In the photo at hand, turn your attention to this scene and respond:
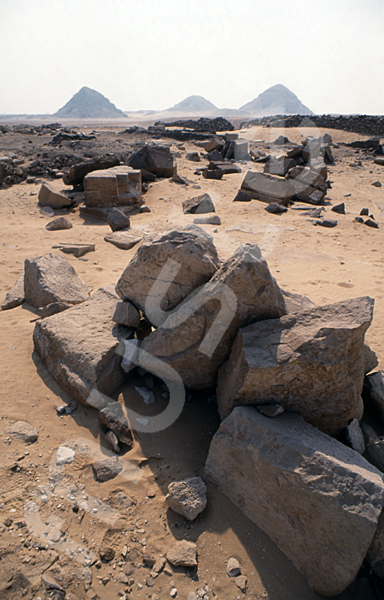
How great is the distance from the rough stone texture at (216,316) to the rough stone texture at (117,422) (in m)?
0.55

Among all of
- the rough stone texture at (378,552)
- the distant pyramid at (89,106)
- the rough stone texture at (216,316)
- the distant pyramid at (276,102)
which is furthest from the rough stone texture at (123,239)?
the distant pyramid at (276,102)

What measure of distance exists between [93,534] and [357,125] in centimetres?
3004

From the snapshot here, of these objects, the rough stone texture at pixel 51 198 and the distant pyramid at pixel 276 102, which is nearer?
the rough stone texture at pixel 51 198

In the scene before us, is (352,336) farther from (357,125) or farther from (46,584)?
(357,125)

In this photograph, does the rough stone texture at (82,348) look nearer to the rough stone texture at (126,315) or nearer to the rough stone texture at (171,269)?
the rough stone texture at (126,315)

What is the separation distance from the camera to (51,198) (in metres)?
8.77

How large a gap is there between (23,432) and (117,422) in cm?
71

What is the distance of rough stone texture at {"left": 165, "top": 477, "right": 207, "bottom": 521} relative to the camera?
219cm

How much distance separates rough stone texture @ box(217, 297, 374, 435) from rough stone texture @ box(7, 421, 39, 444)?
4.85ft

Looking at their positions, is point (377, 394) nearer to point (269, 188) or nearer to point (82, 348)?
point (82, 348)

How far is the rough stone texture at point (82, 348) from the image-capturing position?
2.97m

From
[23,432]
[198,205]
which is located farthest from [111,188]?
[23,432]

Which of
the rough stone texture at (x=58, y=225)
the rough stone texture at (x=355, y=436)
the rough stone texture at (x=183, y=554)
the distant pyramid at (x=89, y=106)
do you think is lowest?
the rough stone texture at (x=183, y=554)

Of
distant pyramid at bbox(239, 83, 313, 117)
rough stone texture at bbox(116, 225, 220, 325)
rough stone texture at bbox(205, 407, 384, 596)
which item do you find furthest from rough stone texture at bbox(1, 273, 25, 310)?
distant pyramid at bbox(239, 83, 313, 117)
